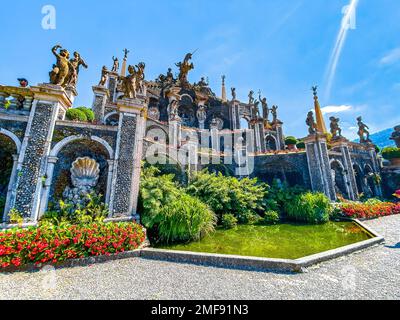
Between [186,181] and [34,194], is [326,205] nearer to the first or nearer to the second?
[186,181]

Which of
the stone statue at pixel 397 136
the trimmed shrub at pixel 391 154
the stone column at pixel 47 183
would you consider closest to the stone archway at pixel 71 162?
the stone column at pixel 47 183

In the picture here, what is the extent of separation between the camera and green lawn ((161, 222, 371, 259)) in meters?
5.72

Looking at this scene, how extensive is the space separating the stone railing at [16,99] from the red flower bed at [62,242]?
482 cm

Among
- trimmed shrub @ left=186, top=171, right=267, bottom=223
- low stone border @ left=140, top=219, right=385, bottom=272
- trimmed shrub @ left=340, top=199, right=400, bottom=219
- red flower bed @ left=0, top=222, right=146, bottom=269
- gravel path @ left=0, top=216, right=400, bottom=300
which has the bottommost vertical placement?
gravel path @ left=0, top=216, right=400, bottom=300

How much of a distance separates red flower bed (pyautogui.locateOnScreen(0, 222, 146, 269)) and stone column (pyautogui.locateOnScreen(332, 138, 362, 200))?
53.6ft

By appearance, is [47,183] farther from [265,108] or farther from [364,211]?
[265,108]

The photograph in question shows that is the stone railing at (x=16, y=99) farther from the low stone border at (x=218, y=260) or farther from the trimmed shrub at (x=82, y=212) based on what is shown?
the low stone border at (x=218, y=260)

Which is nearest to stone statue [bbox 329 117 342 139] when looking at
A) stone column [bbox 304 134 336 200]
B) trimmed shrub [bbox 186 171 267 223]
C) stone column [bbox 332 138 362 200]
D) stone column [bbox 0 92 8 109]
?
stone column [bbox 332 138 362 200]

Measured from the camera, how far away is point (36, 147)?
6.62 meters

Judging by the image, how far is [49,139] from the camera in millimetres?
6824

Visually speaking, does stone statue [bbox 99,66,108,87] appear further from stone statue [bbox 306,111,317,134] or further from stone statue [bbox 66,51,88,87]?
stone statue [bbox 306,111,317,134]
